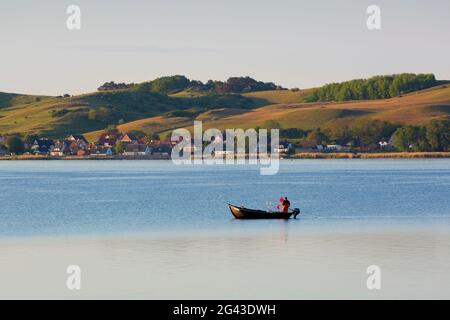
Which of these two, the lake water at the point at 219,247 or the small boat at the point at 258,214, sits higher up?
the small boat at the point at 258,214

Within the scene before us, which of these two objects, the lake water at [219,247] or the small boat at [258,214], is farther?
the small boat at [258,214]

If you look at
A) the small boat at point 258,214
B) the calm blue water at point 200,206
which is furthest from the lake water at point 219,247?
the small boat at point 258,214

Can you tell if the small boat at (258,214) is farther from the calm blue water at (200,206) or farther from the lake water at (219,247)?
the calm blue water at (200,206)

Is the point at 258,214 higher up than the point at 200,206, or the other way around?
the point at 258,214

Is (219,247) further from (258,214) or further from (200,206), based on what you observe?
(200,206)

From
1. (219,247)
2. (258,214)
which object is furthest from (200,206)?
(219,247)

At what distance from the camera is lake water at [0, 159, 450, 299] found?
27.8 m

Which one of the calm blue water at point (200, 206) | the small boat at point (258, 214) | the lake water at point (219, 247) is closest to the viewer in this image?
the lake water at point (219, 247)

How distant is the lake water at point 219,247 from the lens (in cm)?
2784

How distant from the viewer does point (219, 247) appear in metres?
37.7

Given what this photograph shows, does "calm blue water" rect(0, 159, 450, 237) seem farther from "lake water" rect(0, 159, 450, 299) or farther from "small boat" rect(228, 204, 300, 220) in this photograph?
"small boat" rect(228, 204, 300, 220)

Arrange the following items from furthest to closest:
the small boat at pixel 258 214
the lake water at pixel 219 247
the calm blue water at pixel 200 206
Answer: the small boat at pixel 258 214 < the calm blue water at pixel 200 206 < the lake water at pixel 219 247

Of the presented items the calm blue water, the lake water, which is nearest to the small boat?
the lake water
